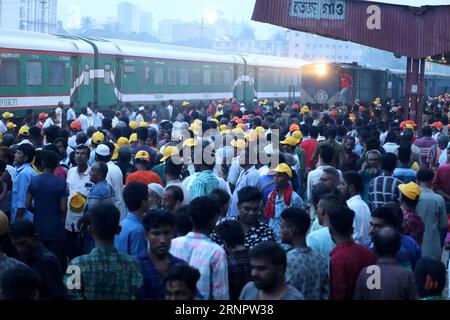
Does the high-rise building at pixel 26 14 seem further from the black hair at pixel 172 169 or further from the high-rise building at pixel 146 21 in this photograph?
the high-rise building at pixel 146 21

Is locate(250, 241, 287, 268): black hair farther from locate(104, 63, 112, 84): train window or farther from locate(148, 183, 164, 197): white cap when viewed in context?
locate(104, 63, 112, 84): train window

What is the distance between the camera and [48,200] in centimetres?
817

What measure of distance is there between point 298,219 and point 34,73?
18.1m

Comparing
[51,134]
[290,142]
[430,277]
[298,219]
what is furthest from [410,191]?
[51,134]

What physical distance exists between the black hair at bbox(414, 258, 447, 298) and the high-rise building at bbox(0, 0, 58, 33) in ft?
286

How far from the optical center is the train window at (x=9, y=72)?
21.1 metres

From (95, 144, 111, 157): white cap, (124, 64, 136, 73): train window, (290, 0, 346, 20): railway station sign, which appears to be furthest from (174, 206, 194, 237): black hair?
(124, 64, 136, 73): train window

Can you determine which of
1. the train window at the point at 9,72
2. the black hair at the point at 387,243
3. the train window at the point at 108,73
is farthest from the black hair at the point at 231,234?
the train window at the point at 108,73

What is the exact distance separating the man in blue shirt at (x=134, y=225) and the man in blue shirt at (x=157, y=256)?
66 centimetres

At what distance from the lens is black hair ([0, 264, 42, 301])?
4422 millimetres

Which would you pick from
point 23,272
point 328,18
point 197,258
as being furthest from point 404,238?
point 328,18

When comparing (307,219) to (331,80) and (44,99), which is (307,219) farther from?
(331,80)

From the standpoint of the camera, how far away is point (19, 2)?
95.4m

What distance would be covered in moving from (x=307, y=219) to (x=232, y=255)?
24.7 inches
